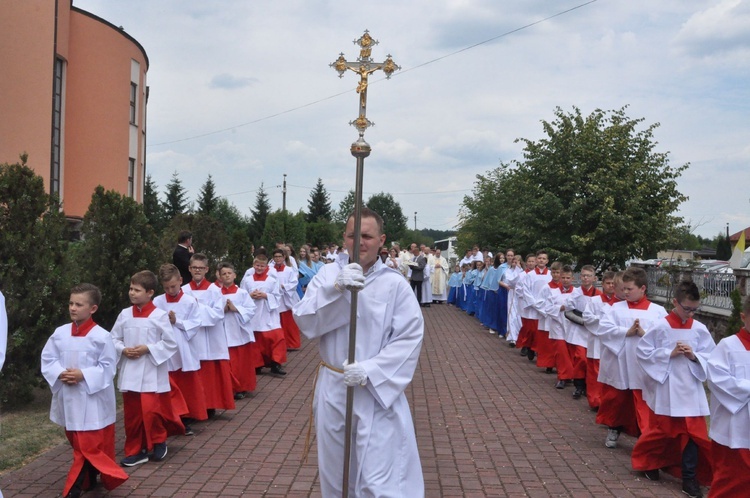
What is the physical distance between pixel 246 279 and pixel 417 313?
804 centimetres

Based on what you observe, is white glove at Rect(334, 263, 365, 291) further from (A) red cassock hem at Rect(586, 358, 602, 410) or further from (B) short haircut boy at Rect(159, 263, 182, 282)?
(A) red cassock hem at Rect(586, 358, 602, 410)

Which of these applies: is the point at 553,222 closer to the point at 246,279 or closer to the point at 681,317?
the point at 246,279

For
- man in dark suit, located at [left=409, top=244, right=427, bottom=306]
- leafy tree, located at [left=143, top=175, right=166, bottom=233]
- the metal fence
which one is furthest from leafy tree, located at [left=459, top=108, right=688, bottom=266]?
leafy tree, located at [left=143, top=175, right=166, bottom=233]

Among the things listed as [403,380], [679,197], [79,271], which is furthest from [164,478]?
[679,197]

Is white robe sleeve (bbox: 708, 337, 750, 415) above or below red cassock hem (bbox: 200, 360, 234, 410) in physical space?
above

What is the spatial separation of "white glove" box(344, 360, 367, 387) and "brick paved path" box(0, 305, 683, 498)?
2457 mm

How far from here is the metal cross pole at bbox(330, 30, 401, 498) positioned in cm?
418

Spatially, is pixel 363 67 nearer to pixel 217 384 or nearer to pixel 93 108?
pixel 217 384

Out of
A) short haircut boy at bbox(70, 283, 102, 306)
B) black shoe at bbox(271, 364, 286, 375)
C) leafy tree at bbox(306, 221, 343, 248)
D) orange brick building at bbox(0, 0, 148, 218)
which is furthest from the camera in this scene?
leafy tree at bbox(306, 221, 343, 248)

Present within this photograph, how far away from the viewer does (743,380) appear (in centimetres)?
543

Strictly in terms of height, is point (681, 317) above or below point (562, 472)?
above

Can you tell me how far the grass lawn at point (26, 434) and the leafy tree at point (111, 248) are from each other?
5.72 feet

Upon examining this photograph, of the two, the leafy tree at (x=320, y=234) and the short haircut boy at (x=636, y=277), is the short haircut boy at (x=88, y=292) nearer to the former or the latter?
the short haircut boy at (x=636, y=277)

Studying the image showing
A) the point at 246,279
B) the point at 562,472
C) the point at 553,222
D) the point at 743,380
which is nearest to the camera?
the point at 743,380
